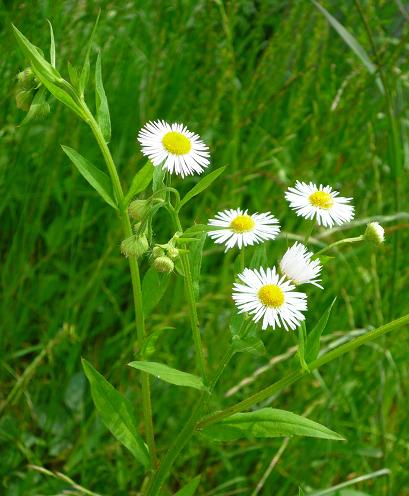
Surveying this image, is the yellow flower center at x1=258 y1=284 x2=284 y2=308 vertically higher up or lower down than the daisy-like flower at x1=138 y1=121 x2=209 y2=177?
lower down

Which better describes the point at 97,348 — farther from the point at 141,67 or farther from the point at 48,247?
the point at 141,67

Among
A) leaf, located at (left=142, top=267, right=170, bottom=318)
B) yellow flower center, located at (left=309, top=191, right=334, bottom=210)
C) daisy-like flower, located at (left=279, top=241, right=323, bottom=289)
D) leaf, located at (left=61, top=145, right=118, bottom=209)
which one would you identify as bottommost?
leaf, located at (left=142, top=267, right=170, bottom=318)

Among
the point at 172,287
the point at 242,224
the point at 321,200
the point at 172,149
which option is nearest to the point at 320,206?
the point at 321,200

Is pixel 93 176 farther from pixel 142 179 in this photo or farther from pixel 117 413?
pixel 117 413

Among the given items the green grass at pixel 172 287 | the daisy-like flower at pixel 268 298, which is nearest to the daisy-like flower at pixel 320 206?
the daisy-like flower at pixel 268 298

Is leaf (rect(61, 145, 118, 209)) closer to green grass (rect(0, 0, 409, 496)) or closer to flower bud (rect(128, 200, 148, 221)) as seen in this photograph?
flower bud (rect(128, 200, 148, 221))

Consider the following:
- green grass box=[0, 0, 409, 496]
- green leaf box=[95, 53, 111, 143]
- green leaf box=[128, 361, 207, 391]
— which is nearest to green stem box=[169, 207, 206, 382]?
green leaf box=[128, 361, 207, 391]
